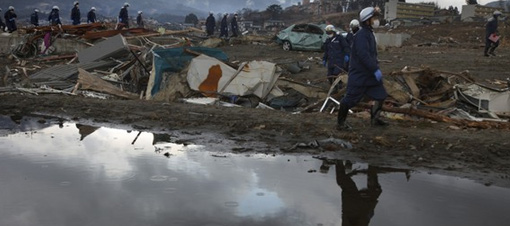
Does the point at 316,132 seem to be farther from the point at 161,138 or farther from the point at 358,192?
the point at 358,192

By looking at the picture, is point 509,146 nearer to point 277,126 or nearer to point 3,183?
point 277,126

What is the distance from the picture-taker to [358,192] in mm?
4016

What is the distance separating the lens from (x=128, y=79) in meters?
12.0

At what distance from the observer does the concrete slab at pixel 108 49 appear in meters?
13.5

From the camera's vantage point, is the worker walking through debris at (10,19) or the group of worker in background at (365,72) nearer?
the group of worker in background at (365,72)

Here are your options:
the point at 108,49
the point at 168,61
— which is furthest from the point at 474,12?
the point at 168,61

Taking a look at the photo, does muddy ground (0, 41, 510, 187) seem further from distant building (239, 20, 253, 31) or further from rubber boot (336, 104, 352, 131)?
distant building (239, 20, 253, 31)

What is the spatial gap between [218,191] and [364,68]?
2.98 m

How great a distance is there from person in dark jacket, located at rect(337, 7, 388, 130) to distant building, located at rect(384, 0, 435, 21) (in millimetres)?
38024

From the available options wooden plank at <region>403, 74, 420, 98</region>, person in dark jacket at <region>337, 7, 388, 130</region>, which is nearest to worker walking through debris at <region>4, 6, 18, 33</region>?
wooden plank at <region>403, 74, 420, 98</region>

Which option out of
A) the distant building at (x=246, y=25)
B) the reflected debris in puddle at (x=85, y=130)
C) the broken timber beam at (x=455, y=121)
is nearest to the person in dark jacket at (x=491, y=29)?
the broken timber beam at (x=455, y=121)

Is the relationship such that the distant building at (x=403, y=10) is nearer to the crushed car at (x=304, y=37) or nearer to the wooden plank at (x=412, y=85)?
the crushed car at (x=304, y=37)

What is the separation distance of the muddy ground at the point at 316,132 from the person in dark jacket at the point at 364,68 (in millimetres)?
424

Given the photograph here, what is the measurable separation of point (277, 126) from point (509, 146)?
9.49 ft
